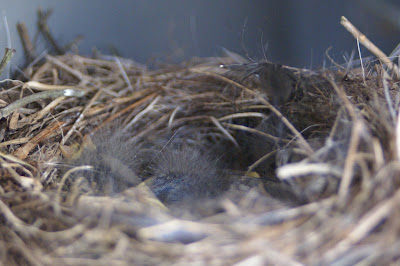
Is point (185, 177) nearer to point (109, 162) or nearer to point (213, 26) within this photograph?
point (109, 162)

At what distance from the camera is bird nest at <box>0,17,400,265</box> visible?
1.69ft

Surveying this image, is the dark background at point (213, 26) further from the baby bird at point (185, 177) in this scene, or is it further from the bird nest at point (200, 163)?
the baby bird at point (185, 177)

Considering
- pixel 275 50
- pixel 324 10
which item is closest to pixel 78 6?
pixel 275 50

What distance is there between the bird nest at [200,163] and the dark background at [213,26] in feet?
0.23

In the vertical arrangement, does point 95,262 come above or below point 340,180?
below

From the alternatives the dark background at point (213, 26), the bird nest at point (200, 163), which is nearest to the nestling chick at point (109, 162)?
the bird nest at point (200, 163)

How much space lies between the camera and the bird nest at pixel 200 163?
1.69 ft

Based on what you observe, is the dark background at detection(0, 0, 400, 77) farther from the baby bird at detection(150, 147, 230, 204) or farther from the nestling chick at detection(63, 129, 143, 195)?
the nestling chick at detection(63, 129, 143, 195)

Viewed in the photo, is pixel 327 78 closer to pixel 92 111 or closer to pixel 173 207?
pixel 173 207

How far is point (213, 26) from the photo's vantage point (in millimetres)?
1245

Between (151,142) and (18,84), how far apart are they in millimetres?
470

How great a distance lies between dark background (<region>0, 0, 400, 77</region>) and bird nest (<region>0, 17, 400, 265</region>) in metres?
0.07

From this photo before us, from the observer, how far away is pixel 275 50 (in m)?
1.06

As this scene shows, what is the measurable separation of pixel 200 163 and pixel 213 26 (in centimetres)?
58
